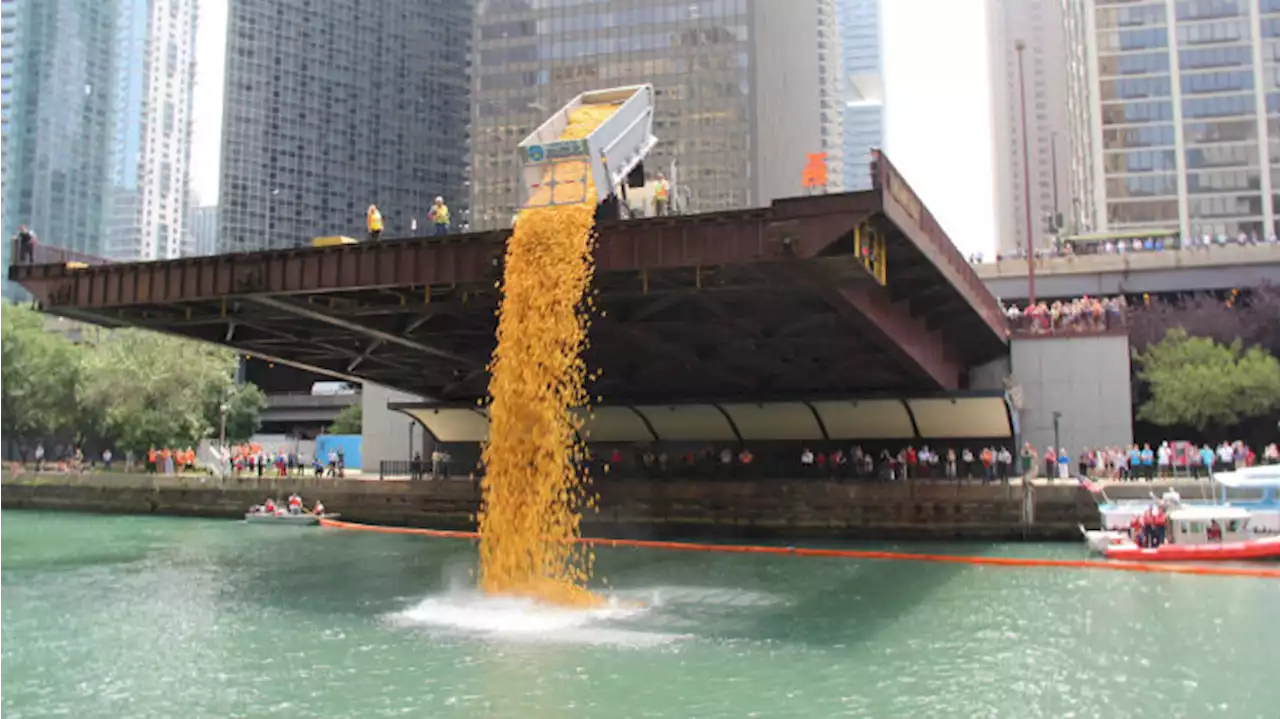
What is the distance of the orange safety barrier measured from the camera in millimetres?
29047

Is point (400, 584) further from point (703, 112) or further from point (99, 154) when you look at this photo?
point (99, 154)

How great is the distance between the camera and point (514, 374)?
24859 millimetres

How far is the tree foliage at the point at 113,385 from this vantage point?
63000 millimetres

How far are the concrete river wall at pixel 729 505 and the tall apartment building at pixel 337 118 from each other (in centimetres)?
10793

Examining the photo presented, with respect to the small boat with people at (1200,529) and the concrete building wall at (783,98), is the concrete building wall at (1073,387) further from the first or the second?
the concrete building wall at (783,98)

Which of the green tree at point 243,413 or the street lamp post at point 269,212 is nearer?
the green tree at point 243,413

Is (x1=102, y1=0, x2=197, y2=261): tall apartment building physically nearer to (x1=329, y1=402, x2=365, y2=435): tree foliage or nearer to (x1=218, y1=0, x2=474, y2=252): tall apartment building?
(x1=218, y1=0, x2=474, y2=252): tall apartment building

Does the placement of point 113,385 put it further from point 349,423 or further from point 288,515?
point 349,423

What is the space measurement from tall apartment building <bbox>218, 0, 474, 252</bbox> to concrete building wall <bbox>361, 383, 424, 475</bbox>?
95.9 meters

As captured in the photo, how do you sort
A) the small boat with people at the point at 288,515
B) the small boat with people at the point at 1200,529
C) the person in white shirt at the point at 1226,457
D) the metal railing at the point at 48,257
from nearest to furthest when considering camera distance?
the small boat with people at the point at 1200,529 → the metal railing at the point at 48,257 → the person in white shirt at the point at 1226,457 → the small boat with people at the point at 288,515

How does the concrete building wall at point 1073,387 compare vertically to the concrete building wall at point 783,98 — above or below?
below

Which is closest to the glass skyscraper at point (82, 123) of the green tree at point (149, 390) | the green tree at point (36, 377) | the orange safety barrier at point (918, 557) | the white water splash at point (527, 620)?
the green tree at point (36, 377)

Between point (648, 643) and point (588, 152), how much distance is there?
15231 millimetres

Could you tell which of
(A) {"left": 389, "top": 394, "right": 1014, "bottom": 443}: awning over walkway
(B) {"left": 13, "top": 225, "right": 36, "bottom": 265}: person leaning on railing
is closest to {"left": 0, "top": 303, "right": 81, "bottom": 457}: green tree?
(A) {"left": 389, "top": 394, "right": 1014, "bottom": 443}: awning over walkway
